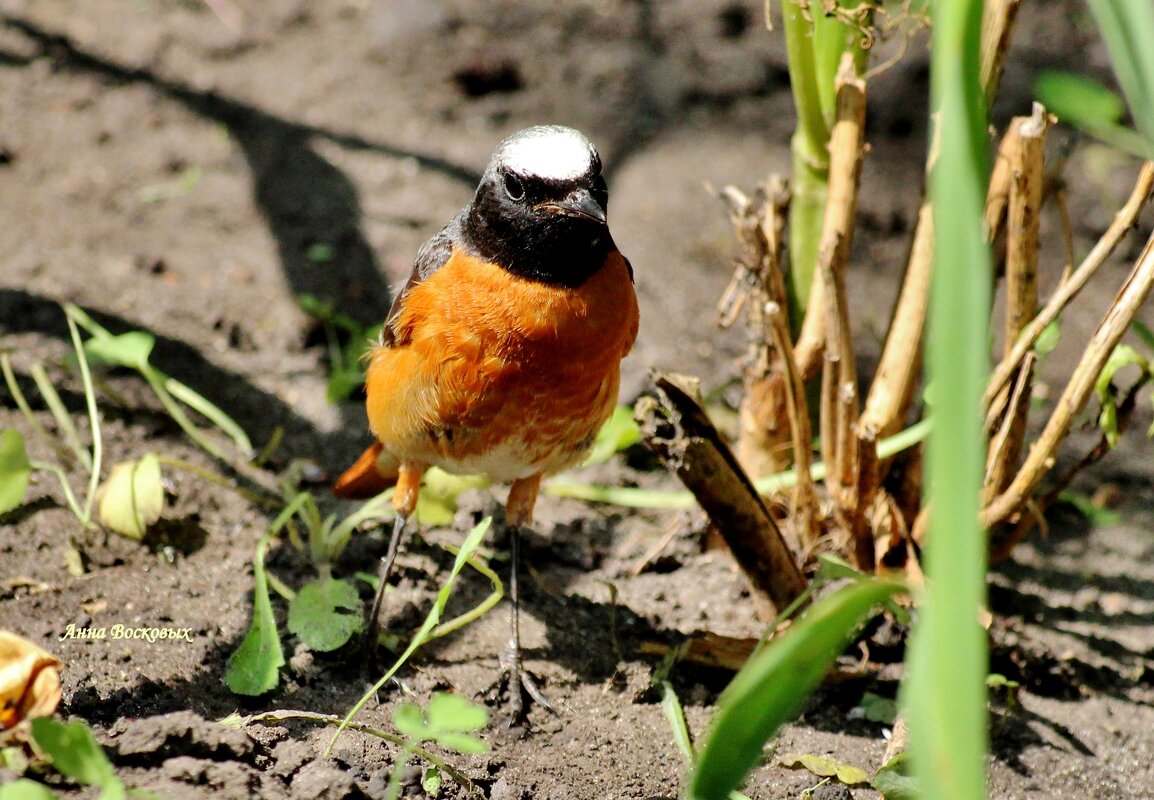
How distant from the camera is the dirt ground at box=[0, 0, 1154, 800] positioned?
11.4ft

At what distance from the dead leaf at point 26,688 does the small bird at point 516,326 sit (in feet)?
4.46

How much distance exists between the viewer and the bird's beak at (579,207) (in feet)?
11.1

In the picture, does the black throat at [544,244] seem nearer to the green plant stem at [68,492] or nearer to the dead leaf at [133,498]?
the dead leaf at [133,498]

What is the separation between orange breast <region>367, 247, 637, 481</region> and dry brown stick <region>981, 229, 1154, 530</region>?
1.41m

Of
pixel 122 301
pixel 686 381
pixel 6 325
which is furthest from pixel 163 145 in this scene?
pixel 686 381

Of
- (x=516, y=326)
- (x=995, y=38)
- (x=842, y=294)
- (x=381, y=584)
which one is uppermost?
(x=995, y=38)

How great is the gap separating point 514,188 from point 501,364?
575mm

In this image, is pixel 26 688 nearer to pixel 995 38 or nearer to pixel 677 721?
pixel 677 721

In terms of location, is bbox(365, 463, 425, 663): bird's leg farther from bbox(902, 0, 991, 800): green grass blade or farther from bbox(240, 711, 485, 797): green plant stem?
bbox(902, 0, 991, 800): green grass blade

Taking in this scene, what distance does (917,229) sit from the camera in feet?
12.7

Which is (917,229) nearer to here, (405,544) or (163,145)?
(405,544)

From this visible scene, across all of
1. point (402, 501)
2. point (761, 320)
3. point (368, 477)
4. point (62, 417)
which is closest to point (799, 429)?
point (761, 320)

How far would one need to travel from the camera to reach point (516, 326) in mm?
3568

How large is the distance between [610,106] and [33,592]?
442cm
